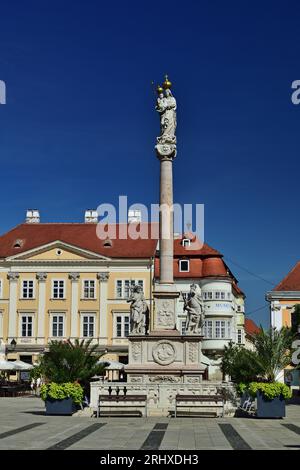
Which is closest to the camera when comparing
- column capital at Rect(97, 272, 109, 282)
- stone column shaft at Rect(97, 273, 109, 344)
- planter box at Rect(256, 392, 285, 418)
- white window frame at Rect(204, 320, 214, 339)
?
planter box at Rect(256, 392, 285, 418)

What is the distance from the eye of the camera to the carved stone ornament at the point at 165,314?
2812 cm

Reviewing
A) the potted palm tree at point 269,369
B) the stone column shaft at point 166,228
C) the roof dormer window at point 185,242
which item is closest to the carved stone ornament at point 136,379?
the stone column shaft at point 166,228

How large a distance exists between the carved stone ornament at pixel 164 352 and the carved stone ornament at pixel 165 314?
0.86 m

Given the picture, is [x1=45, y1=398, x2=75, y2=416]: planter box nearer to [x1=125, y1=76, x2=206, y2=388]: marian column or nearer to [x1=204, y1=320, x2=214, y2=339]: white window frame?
[x1=125, y1=76, x2=206, y2=388]: marian column

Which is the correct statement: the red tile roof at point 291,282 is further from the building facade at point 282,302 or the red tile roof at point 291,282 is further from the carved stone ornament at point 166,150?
the carved stone ornament at point 166,150

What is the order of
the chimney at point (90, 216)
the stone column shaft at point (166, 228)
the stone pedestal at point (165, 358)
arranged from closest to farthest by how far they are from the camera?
→ the stone pedestal at point (165, 358) → the stone column shaft at point (166, 228) → the chimney at point (90, 216)

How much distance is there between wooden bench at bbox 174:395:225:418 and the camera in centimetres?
2281

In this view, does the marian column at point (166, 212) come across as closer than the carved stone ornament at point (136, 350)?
No

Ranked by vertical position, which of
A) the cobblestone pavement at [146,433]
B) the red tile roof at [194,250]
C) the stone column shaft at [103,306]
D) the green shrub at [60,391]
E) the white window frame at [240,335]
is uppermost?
the red tile roof at [194,250]

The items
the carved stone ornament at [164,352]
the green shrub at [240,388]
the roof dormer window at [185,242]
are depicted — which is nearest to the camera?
the carved stone ornament at [164,352]

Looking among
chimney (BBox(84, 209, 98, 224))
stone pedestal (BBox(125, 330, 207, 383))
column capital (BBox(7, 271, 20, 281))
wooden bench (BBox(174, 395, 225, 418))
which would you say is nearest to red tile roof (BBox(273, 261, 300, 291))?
chimney (BBox(84, 209, 98, 224))

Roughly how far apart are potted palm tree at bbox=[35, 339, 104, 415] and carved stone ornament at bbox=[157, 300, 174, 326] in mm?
3040

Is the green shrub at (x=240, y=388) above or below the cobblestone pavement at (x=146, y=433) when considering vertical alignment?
above

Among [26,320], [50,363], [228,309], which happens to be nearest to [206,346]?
[228,309]
